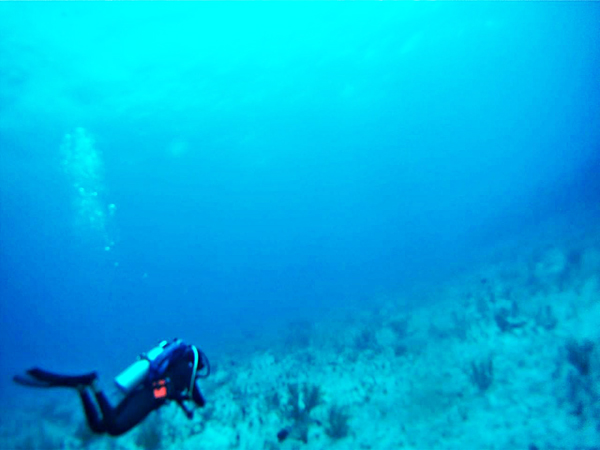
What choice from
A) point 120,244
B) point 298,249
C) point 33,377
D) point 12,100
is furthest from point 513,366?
point 298,249

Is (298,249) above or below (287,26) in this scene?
above

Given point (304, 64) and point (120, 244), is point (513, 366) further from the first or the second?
point (120, 244)

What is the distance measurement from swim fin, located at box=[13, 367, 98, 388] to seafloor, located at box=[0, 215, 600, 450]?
4633 mm

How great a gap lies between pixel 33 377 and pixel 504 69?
6169 centimetres

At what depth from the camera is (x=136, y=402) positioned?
488 centimetres

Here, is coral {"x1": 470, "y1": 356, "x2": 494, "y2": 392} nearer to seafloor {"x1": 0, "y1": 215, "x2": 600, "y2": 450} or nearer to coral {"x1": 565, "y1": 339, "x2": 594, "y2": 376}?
seafloor {"x1": 0, "y1": 215, "x2": 600, "y2": 450}

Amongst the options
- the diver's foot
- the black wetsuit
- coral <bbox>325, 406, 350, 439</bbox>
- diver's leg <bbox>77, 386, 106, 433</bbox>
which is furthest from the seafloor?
the diver's foot

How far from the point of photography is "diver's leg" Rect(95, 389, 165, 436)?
480 cm

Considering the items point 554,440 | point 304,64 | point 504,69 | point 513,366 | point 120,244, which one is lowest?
point 554,440

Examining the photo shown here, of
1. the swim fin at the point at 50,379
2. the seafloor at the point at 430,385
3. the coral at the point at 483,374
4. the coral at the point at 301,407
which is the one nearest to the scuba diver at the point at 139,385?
the swim fin at the point at 50,379

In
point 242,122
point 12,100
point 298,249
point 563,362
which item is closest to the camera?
point 563,362

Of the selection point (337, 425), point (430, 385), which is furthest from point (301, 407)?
point (430, 385)

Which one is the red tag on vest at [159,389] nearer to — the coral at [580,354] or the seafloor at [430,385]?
the seafloor at [430,385]

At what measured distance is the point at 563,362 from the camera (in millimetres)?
8211
